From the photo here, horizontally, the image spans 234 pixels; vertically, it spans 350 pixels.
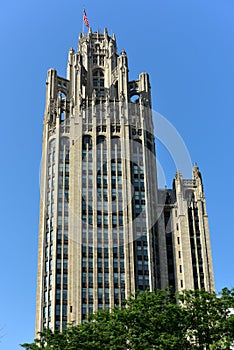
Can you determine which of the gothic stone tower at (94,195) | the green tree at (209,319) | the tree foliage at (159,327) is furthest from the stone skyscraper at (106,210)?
the green tree at (209,319)

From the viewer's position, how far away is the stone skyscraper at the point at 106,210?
10538 centimetres

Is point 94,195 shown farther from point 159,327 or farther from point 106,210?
point 159,327

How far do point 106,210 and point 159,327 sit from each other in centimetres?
5649

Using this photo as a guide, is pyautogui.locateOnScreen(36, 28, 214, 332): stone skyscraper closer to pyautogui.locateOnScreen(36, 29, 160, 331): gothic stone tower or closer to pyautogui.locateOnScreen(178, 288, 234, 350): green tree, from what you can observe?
pyautogui.locateOnScreen(36, 29, 160, 331): gothic stone tower

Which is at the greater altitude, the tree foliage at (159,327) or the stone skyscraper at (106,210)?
the stone skyscraper at (106,210)

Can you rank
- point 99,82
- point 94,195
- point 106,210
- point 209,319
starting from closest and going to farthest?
point 209,319 < point 106,210 < point 94,195 < point 99,82

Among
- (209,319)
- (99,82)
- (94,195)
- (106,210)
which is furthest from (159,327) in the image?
(99,82)

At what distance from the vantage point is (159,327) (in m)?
57.5

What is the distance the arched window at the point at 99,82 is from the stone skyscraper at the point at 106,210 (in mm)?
708

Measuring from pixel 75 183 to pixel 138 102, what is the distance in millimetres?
24879

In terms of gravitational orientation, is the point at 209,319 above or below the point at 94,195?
below

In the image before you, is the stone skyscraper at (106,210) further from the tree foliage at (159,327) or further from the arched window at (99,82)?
the tree foliage at (159,327)

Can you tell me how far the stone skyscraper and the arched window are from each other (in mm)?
708

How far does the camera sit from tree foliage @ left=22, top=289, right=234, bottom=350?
56.0 meters
